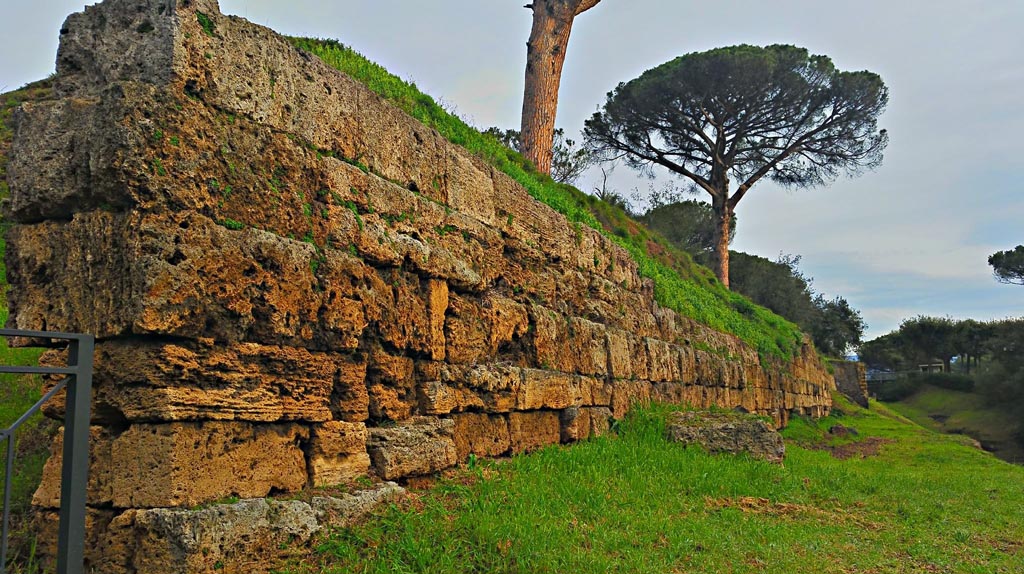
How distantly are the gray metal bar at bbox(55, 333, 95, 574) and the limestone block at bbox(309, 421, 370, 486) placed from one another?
1459 mm

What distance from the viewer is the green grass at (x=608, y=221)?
7.15 m

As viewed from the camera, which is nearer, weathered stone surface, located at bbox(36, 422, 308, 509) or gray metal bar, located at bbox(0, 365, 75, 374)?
gray metal bar, located at bbox(0, 365, 75, 374)

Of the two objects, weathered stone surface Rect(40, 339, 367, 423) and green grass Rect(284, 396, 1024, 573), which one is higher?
weathered stone surface Rect(40, 339, 367, 423)

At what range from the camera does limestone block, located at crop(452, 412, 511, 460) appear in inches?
236

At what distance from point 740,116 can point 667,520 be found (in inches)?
875

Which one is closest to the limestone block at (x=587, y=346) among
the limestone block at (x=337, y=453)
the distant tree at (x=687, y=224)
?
the limestone block at (x=337, y=453)

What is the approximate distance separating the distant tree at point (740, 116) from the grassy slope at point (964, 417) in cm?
1149

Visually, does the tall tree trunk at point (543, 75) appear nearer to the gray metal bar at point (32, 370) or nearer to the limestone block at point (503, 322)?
the limestone block at point (503, 322)

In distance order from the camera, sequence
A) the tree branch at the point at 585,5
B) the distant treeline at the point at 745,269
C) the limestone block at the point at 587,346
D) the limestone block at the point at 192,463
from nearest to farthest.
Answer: the limestone block at the point at 192,463, the limestone block at the point at 587,346, the tree branch at the point at 585,5, the distant treeline at the point at 745,269

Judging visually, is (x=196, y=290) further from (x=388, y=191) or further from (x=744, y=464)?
(x=744, y=464)

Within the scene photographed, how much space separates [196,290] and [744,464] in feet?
21.9

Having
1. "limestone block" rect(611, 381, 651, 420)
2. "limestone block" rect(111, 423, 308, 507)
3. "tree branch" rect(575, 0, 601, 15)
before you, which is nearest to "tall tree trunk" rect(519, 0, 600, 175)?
"tree branch" rect(575, 0, 601, 15)

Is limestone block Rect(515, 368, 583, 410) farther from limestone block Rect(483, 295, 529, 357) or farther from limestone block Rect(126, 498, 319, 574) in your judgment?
limestone block Rect(126, 498, 319, 574)

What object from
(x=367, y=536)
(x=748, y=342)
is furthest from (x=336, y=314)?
(x=748, y=342)
